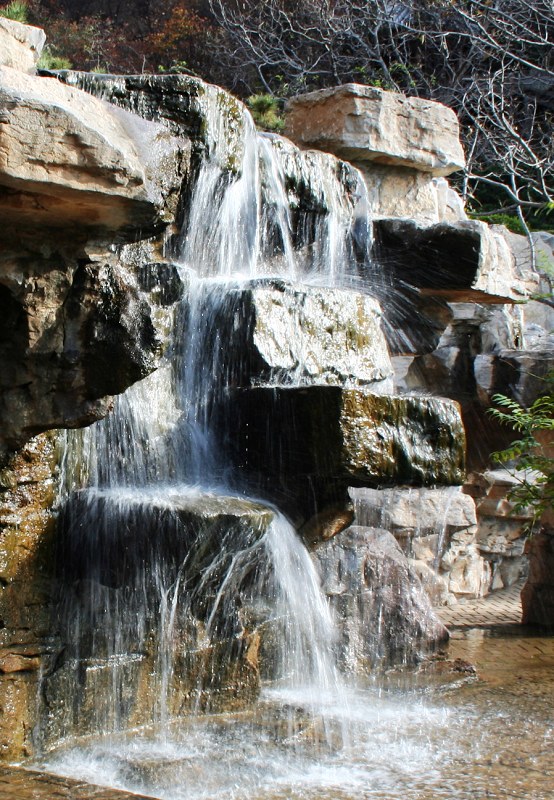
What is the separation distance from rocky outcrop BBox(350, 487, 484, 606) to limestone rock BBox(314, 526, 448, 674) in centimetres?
80

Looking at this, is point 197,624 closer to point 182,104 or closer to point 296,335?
point 296,335

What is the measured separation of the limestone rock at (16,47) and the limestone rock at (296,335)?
60.0 inches

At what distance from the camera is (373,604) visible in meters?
5.71

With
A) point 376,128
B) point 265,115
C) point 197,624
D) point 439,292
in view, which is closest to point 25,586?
point 197,624

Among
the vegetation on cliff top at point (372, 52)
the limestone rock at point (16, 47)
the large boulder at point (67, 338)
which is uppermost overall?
the vegetation on cliff top at point (372, 52)

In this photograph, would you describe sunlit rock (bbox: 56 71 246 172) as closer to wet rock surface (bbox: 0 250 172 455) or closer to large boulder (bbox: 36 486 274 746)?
wet rock surface (bbox: 0 250 172 455)

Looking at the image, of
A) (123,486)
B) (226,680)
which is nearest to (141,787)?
(226,680)

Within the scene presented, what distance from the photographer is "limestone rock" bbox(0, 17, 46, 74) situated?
137 inches

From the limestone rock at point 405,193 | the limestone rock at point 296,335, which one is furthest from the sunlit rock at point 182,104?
the limestone rock at point 405,193

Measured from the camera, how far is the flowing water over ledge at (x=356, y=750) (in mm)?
3637

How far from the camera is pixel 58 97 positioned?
3100 millimetres

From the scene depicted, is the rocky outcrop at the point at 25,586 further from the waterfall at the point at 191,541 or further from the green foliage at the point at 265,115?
the green foliage at the point at 265,115

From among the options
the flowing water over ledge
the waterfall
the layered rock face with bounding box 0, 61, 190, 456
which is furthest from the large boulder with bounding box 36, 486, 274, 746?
the layered rock face with bounding box 0, 61, 190, 456

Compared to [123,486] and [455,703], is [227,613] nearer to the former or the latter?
[123,486]
